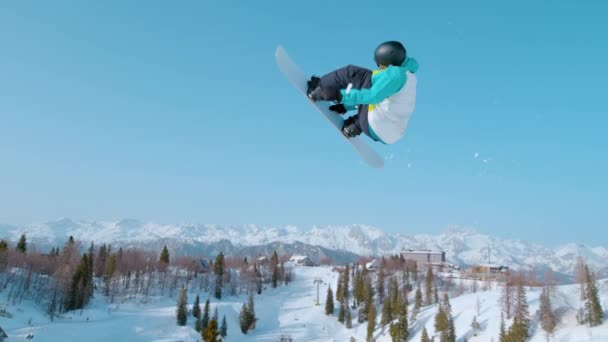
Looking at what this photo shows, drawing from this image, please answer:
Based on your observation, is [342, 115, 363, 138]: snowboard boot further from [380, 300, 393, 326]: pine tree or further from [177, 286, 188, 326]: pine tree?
[380, 300, 393, 326]: pine tree

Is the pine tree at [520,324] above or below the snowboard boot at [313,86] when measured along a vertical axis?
below

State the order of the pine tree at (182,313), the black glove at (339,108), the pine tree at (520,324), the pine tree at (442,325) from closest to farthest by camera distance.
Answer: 1. the black glove at (339,108)
2. the pine tree at (520,324)
3. the pine tree at (442,325)
4. the pine tree at (182,313)

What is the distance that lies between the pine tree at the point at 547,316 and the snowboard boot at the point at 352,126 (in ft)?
197

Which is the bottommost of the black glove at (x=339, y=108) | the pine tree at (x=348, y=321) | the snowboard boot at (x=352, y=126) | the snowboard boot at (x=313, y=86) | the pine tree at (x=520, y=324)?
the pine tree at (x=348, y=321)

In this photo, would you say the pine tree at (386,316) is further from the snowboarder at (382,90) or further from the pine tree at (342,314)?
the snowboarder at (382,90)

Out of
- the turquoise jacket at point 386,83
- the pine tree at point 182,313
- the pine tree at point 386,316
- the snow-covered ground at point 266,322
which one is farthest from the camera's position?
the pine tree at point 386,316

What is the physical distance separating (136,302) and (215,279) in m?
21.5

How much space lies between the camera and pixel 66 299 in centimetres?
6228

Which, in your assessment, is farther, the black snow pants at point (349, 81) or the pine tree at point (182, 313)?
the pine tree at point (182, 313)

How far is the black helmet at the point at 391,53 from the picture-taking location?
6.30 meters

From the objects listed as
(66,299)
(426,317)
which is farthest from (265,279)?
(66,299)

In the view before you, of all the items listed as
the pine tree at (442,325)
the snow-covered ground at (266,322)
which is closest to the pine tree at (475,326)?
the snow-covered ground at (266,322)

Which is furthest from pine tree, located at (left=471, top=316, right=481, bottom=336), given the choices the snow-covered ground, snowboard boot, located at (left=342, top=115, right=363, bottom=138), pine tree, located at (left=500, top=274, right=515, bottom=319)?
snowboard boot, located at (left=342, top=115, right=363, bottom=138)

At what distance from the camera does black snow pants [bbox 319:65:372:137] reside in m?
7.04
